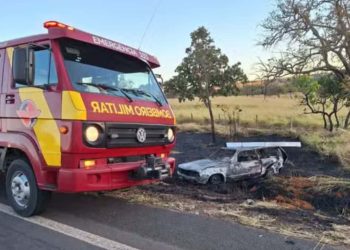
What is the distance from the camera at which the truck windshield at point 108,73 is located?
18.7 ft

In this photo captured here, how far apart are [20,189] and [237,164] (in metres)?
7.24

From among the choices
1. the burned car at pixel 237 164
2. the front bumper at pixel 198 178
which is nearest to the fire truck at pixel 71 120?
the front bumper at pixel 198 178

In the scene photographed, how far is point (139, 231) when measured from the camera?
536 centimetres

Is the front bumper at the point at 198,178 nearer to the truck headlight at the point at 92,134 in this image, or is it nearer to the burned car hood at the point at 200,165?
the burned car hood at the point at 200,165

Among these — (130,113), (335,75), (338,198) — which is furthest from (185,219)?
(335,75)

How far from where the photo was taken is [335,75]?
2394cm

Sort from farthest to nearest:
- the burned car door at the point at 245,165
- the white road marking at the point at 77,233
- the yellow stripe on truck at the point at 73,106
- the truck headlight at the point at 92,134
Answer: the burned car door at the point at 245,165 → the truck headlight at the point at 92,134 → the yellow stripe on truck at the point at 73,106 → the white road marking at the point at 77,233

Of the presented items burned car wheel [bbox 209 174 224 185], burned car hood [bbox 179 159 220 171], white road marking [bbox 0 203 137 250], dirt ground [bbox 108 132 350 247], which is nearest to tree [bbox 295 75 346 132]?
dirt ground [bbox 108 132 350 247]

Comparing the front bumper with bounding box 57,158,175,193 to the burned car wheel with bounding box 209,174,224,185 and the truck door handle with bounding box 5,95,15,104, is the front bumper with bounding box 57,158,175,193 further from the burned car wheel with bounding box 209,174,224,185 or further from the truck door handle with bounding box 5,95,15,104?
the burned car wheel with bounding box 209,174,224,185

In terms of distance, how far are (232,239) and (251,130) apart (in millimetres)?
18374

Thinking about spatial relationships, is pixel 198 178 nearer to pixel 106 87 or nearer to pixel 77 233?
pixel 106 87

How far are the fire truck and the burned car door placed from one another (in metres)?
5.74

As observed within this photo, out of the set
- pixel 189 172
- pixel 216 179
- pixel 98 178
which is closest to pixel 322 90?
pixel 216 179

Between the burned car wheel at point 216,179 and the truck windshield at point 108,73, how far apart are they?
16.3 ft
